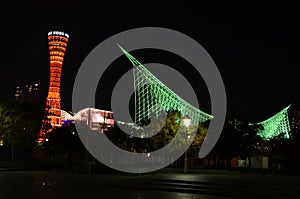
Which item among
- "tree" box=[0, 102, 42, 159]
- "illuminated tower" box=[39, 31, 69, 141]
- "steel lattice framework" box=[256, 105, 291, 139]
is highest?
"illuminated tower" box=[39, 31, 69, 141]

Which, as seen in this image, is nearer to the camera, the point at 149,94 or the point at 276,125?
the point at 149,94

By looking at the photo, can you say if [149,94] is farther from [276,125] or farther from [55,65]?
[276,125]

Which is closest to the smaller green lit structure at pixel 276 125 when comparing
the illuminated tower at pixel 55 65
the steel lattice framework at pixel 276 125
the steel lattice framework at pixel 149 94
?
the steel lattice framework at pixel 276 125

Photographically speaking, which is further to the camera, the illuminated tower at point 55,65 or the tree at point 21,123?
the illuminated tower at point 55,65

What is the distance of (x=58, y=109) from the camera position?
223ft

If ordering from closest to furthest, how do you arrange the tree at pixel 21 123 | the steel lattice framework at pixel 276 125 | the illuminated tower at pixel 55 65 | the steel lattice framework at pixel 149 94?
the tree at pixel 21 123, the steel lattice framework at pixel 149 94, the illuminated tower at pixel 55 65, the steel lattice framework at pixel 276 125

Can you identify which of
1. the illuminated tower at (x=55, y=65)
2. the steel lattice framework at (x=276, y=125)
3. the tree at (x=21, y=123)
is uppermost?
the illuminated tower at (x=55, y=65)

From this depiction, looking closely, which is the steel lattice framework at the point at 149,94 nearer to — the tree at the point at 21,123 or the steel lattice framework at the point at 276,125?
the tree at the point at 21,123

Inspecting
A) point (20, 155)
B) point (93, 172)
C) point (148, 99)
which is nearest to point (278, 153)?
point (148, 99)

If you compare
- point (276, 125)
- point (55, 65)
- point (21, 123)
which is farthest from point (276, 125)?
point (21, 123)

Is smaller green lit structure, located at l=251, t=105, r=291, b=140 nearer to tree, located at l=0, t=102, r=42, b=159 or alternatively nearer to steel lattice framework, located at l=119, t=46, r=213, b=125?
steel lattice framework, located at l=119, t=46, r=213, b=125

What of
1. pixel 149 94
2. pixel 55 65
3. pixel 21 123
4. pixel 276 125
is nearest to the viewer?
pixel 21 123

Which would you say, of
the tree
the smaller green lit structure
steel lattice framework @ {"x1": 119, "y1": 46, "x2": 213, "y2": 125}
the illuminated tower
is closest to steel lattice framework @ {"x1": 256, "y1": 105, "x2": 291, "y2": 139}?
the smaller green lit structure

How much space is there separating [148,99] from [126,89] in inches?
131
